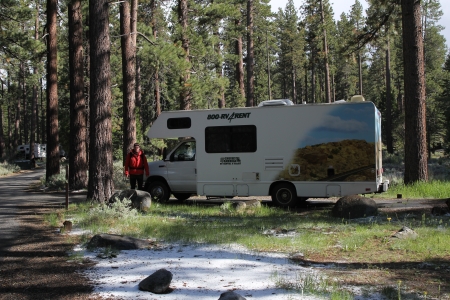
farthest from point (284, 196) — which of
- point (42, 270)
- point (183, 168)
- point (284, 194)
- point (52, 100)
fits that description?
point (52, 100)

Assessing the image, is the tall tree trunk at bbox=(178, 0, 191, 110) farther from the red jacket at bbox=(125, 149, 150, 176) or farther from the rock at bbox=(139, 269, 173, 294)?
the rock at bbox=(139, 269, 173, 294)

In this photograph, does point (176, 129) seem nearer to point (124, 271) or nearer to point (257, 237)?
point (257, 237)

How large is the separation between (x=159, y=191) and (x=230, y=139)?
10.0 ft

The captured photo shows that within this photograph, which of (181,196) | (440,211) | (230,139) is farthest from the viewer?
(181,196)

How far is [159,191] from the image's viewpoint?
48.3 feet

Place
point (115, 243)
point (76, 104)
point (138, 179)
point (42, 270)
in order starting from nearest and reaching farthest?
point (42, 270) < point (115, 243) < point (138, 179) < point (76, 104)

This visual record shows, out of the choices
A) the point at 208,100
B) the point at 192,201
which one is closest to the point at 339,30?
the point at 208,100

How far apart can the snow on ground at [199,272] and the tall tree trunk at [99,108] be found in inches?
188

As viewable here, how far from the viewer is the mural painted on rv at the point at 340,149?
12.4 m

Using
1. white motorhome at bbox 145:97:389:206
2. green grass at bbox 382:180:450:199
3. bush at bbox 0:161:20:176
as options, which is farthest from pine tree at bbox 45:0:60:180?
green grass at bbox 382:180:450:199

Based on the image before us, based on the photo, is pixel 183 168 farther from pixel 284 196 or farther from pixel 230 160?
pixel 284 196

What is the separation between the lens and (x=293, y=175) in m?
13.1

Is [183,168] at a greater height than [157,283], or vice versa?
[183,168]

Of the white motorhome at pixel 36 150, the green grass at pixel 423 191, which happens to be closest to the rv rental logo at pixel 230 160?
the green grass at pixel 423 191
